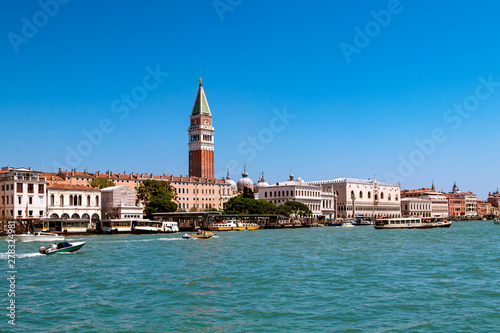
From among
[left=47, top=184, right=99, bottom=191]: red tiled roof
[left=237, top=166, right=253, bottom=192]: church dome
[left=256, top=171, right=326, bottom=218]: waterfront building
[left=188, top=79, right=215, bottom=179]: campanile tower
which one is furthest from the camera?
[left=237, top=166, right=253, bottom=192]: church dome

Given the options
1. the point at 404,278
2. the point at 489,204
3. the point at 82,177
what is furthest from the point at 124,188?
the point at 489,204

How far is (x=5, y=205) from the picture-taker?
5381cm

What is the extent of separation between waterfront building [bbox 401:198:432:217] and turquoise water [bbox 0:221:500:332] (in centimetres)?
10496

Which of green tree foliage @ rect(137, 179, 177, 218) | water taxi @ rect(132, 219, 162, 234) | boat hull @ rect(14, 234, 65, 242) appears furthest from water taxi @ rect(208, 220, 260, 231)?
boat hull @ rect(14, 234, 65, 242)

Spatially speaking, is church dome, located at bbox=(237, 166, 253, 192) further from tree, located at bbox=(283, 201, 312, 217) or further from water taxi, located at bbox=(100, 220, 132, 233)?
water taxi, located at bbox=(100, 220, 132, 233)

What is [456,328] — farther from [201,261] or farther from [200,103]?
[200,103]

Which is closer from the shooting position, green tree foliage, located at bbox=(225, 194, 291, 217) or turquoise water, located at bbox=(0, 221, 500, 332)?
turquoise water, located at bbox=(0, 221, 500, 332)

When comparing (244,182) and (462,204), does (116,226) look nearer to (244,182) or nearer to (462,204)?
(244,182)

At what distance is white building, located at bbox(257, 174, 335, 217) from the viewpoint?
98.4m

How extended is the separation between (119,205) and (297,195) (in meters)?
40.5

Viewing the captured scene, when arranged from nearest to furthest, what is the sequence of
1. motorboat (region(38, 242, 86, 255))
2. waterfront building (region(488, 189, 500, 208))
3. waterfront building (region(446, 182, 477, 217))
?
motorboat (region(38, 242, 86, 255))
waterfront building (region(446, 182, 477, 217))
waterfront building (region(488, 189, 500, 208))

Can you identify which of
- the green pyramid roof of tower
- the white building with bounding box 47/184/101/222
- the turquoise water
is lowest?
the turquoise water

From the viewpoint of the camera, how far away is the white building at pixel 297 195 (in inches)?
3873

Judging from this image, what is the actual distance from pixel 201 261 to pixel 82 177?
Answer: 5227cm
